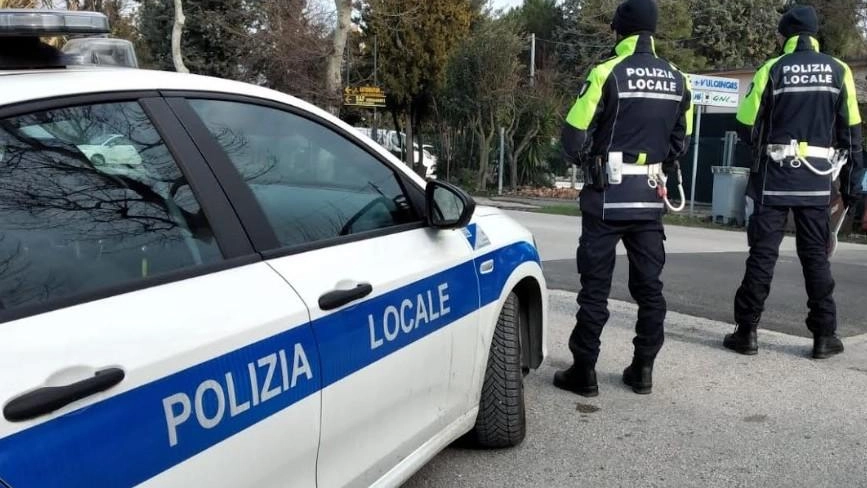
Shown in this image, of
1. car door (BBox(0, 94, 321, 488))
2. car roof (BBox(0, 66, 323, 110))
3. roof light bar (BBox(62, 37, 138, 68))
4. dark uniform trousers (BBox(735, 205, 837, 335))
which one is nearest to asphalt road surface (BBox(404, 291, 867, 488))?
dark uniform trousers (BBox(735, 205, 837, 335))

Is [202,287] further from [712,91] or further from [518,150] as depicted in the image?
[518,150]

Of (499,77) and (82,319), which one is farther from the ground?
(499,77)

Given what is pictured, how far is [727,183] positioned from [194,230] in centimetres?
1282

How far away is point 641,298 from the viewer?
13.7ft

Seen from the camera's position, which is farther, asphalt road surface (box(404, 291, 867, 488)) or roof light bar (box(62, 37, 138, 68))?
asphalt road surface (box(404, 291, 867, 488))

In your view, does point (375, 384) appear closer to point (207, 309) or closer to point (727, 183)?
point (207, 309)

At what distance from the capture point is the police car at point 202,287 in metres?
1.58

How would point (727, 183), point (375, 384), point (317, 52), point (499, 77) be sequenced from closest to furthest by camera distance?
point (375, 384) → point (727, 183) → point (499, 77) → point (317, 52)

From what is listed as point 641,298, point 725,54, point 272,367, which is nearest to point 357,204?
point 272,367

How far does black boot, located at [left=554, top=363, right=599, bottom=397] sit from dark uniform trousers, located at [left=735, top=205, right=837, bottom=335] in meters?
1.33

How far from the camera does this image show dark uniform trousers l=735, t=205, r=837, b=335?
4.80m

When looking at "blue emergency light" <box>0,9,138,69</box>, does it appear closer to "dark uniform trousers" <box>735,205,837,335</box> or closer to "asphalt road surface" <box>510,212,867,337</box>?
"dark uniform trousers" <box>735,205,837,335</box>

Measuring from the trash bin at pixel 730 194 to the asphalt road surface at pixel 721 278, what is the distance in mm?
1700

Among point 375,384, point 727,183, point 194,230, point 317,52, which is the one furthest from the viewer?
point 317,52
